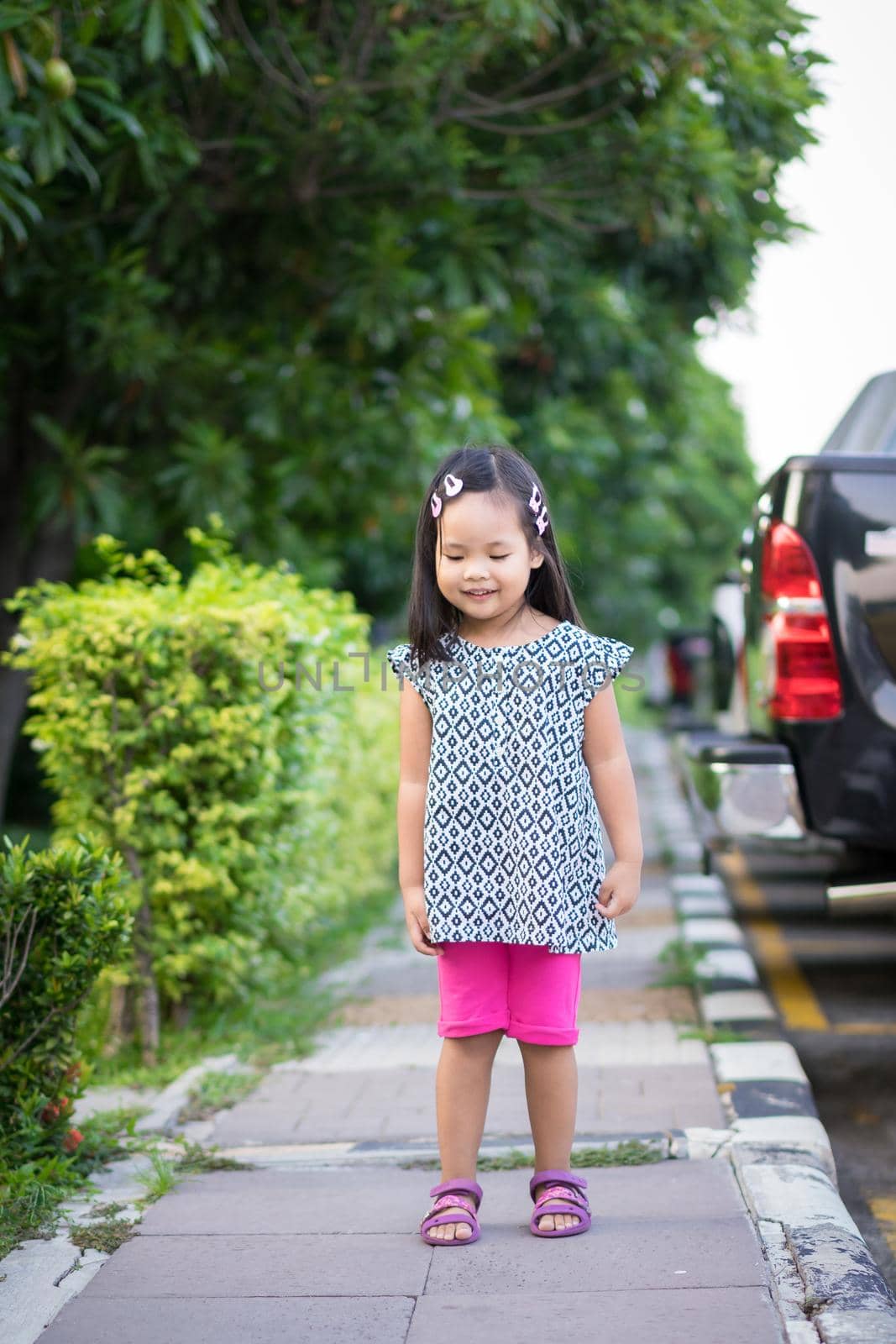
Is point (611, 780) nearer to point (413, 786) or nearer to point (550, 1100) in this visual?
point (413, 786)

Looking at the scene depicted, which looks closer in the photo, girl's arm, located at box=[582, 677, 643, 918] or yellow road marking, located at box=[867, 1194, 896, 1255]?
girl's arm, located at box=[582, 677, 643, 918]

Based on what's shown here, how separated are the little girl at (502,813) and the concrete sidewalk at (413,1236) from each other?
0.20 m

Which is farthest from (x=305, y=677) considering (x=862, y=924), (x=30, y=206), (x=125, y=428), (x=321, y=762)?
(x=125, y=428)

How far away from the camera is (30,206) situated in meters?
5.66

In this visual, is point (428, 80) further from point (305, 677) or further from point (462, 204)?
point (305, 677)

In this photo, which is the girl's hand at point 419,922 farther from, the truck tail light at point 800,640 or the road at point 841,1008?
the truck tail light at point 800,640

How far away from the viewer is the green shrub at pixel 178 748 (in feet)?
17.2

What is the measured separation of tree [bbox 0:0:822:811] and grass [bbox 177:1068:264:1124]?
3293 millimetres

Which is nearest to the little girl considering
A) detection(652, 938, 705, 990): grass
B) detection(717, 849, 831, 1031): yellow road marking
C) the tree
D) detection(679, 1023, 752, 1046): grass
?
detection(679, 1023, 752, 1046): grass

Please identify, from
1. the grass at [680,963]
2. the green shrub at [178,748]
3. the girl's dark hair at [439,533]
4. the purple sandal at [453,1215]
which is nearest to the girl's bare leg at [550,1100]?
the purple sandal at [453,1215]

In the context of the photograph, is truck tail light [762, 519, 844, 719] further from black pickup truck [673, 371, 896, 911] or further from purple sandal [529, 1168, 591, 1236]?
purple sandal [529, 1168, 591, 1236]

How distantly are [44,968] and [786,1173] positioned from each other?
1.85 meters

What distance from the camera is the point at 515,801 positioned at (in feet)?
11.1

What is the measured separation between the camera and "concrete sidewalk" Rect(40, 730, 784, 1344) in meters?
2.95
